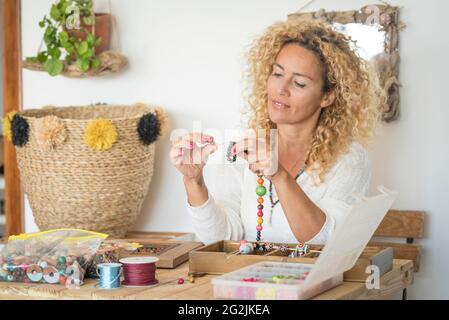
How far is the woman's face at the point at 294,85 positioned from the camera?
9.35ft

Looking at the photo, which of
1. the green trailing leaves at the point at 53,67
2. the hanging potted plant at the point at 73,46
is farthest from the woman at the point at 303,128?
the green trailing leaves at the point at 53,67

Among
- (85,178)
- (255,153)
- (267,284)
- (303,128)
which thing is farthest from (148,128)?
(267,284)

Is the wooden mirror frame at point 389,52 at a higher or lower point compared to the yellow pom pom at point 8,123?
higher

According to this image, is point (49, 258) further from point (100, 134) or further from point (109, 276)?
point (100, 134)

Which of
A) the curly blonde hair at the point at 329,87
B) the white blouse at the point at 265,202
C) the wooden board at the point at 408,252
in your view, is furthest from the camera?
the wooden board at the point at 408,252

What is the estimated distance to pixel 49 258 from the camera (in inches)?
82.1

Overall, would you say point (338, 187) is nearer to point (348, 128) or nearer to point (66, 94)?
point (348, 128)

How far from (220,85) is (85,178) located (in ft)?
2.66

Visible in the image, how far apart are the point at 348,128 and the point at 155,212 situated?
1413mm

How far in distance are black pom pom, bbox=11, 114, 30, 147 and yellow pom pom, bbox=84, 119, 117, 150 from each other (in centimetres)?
29

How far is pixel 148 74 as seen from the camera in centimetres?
402

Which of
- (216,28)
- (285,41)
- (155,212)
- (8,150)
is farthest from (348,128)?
(8,150)

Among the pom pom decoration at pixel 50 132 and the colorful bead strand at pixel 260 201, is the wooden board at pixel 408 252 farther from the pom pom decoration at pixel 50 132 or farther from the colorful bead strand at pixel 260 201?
the pom pom decoration at pixel 50 132

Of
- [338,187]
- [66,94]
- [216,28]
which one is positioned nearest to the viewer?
[338,187]
